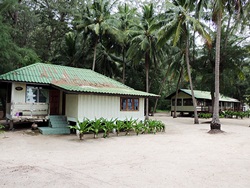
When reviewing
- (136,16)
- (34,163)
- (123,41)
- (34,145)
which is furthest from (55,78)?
(136,16)

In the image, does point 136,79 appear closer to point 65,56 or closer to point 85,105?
point 65,56

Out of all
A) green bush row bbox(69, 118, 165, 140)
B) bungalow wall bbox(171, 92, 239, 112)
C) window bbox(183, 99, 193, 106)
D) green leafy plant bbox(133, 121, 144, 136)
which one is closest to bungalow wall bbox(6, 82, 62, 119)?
green bush row bbox(69, 118, 165, 140)

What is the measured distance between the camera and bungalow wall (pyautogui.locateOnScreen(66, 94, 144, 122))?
1254cm

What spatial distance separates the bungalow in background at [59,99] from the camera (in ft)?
40.9

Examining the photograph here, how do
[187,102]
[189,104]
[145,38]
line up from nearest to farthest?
1. [145,38]
2. [189,104]
3. [187,102]

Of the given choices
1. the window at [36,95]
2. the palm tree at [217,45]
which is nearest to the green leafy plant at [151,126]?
the palm tree at [217,45]

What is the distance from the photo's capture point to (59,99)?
14664 mm

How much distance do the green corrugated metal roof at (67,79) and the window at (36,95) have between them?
81cm

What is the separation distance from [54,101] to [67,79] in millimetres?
1696

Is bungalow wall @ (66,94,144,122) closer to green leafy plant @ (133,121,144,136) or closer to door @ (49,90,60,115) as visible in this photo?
door @ (49,90,60,115)

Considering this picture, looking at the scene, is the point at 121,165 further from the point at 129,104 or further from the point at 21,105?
the point at 21,105

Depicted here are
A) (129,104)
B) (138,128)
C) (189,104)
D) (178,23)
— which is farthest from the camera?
(189,104)

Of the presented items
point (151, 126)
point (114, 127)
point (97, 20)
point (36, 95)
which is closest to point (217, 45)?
point (151, 126)

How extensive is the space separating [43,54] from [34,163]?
70.2 feet
